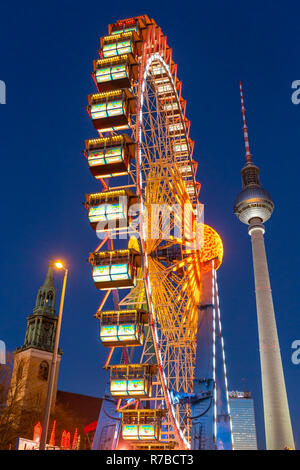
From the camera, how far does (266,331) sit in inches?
2950

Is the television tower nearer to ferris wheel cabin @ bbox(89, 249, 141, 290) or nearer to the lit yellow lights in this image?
the lit yellow lights

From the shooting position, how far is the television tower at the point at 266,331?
67.8 m

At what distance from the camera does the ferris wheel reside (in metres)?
36.9

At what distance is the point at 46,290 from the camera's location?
10338 centimetres

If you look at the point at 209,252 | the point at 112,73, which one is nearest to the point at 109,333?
the point at 112,73

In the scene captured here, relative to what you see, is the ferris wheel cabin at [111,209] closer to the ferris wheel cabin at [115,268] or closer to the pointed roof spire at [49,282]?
the ferris wheel cabin at [115,268]

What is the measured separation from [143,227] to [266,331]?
153 feet

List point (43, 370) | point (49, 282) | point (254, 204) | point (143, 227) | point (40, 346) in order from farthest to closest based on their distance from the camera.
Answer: point (49, 282)
point (40, 346)
point (43, 370)
point (254, 204)
point (143, 227)

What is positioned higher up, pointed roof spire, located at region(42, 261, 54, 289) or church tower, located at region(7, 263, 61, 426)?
pointed roof spire, located at region(42, 261, 54, 289)

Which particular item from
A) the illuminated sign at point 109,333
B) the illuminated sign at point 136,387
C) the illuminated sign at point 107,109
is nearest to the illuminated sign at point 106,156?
the illuminated sign at point 107,109

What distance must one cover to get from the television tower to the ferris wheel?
15.4m

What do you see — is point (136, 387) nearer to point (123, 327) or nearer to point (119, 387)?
point (119, 387)

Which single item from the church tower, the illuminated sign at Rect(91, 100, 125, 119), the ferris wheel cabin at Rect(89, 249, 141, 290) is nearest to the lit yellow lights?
the ferris wheel cabin at Rect(89, 249, 141, 290)
